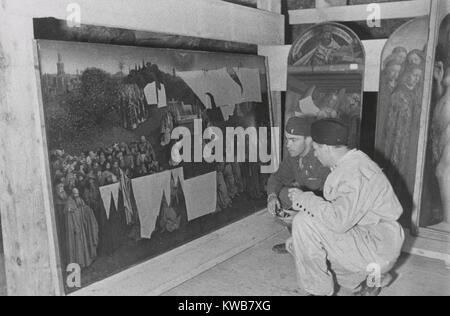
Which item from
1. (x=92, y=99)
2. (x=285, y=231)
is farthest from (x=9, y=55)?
(x=285, y=231)

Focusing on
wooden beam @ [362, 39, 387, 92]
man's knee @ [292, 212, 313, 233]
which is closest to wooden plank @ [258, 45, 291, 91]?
wooden beam @ [362, 39, 387, 92]

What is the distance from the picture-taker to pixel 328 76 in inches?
163

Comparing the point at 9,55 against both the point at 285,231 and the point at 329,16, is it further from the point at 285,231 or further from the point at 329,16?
the point at 329,16

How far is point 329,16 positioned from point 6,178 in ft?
10.6

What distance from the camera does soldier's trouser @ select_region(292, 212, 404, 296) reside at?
103 inches

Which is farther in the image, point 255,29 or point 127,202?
point 255,29

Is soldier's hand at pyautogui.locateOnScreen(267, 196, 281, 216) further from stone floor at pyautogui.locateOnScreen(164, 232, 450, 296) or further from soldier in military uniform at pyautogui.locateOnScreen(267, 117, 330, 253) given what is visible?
stone floor at pyautogui.locateOnScreen(164, 232, 450, 296)

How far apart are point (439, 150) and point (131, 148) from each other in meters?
2.44

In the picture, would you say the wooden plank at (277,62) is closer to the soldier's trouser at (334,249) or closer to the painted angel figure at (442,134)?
the painted angel figure at (442,134)

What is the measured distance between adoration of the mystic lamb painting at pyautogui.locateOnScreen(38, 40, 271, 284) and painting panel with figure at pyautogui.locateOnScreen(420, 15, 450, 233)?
1601 mm

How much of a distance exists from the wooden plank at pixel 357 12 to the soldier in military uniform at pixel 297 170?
1287 mm

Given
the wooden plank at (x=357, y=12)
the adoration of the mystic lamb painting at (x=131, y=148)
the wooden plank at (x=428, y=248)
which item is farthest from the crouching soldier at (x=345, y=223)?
the wooden plank at (x=357, y=12)

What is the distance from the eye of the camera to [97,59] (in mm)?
2832

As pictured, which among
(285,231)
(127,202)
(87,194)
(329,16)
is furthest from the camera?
(329,16)
